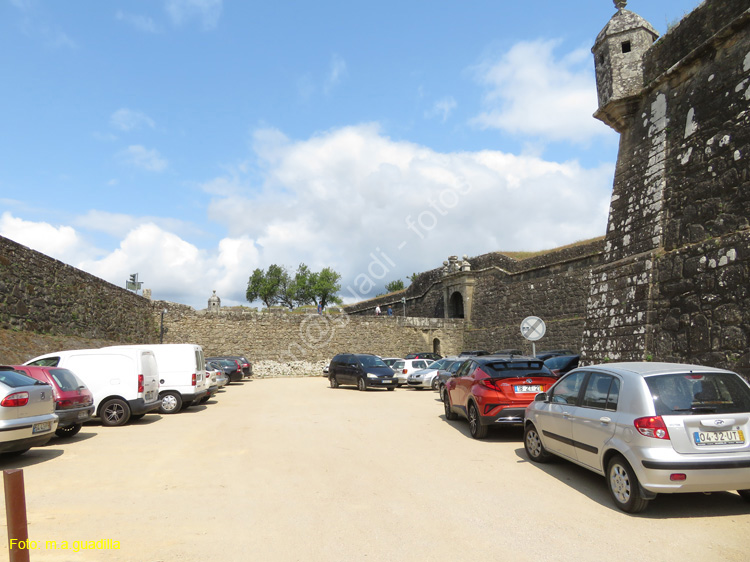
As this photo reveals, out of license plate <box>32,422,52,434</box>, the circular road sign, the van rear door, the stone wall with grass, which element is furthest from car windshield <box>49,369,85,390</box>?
the circular road sign

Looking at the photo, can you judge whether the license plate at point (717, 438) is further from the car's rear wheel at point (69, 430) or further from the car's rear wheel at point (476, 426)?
the car's rear wheel at point (69, 430)

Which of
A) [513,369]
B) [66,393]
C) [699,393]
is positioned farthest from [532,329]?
[66,393]

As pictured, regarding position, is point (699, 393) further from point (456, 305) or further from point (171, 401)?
point (456, 305)

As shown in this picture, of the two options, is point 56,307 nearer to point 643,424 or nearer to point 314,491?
point 314,491

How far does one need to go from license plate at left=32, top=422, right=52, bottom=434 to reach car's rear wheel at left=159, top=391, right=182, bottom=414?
660 cm

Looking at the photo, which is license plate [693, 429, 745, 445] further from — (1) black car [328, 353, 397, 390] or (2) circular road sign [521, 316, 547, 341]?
(1) black car [328, 353, 397, 390]

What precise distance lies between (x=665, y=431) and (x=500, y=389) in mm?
4345

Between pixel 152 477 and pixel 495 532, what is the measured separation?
4.48 meters

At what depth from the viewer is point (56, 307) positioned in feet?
54.7

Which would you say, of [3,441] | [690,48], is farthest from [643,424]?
[690,48]

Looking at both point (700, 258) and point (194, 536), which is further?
point (700, 258)

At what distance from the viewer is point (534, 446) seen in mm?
7301

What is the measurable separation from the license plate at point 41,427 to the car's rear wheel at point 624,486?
296 inches

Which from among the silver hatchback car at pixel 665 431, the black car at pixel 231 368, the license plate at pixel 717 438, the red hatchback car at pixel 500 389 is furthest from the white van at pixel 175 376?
the license plate at pixel 717 438
